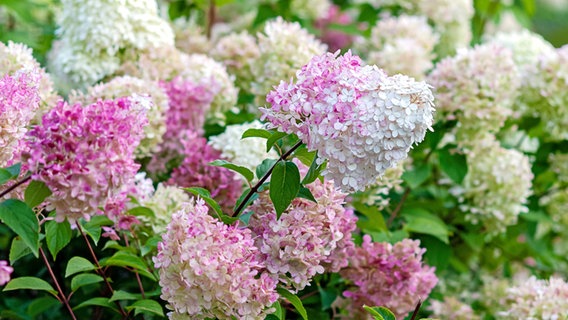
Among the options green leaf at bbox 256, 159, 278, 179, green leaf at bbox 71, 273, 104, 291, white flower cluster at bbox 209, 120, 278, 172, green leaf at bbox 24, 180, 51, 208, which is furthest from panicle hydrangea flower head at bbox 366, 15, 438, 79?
green leaf at bbox 24, 180, 51, 208

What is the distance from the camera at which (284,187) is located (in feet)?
4.50

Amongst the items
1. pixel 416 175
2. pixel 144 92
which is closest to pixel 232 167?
pixel 144 92

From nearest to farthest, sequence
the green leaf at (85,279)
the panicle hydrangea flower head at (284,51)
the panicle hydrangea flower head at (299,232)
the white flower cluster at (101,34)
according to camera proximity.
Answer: the panicle hydrangea flower head at (299,232), the green leaf at (85,279), the white flower cluster at (101,34), the panicle hydrangea flower head at (284,51)

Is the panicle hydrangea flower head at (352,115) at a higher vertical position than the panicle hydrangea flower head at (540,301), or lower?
higher

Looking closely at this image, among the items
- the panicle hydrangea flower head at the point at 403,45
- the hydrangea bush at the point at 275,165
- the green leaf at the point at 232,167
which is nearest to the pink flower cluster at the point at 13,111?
the hydrangea bush at the point at 275,165

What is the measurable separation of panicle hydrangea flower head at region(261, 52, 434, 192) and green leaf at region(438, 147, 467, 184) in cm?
91

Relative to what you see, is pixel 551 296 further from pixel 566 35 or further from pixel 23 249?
pixel 566 35

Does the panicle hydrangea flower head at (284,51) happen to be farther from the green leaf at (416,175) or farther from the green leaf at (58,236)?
the green leaf at (58,236)

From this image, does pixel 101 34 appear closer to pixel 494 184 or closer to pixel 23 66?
pixel 23 66

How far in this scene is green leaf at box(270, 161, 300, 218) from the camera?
1.37 metres

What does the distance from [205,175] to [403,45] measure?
971 mm

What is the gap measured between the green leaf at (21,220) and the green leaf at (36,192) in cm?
1

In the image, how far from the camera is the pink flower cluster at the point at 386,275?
5.71ft

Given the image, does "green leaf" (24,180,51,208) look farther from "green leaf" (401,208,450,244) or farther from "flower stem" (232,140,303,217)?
"green leaf" (401,208,450,244)
